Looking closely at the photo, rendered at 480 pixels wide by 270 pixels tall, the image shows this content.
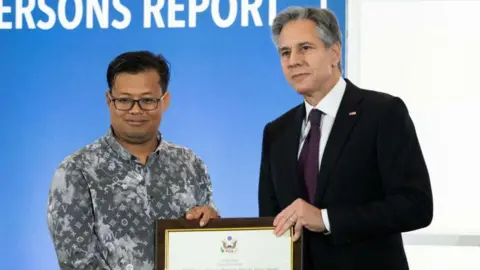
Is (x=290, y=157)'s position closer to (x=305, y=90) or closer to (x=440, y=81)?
(x=305, y=90)

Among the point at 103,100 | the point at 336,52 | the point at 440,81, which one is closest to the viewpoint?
the point at 336,52

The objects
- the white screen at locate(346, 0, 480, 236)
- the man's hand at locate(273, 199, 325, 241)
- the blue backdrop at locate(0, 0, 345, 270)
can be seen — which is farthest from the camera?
the blue backdrop at locate(0, 0, 345, 270)

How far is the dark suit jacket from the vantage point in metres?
2.39

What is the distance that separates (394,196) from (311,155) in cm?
30

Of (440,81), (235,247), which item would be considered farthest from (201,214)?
(440,81)

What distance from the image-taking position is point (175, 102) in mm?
4074

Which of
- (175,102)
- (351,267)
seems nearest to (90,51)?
(175,102)

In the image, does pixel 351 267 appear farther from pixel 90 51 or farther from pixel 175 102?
pixel 90 51

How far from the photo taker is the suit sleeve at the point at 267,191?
2697 mm

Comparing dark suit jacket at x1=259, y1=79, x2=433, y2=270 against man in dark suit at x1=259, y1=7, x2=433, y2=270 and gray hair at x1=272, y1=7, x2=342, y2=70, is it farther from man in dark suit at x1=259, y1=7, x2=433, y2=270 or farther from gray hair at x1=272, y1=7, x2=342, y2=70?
gray hair at x1=272, y1=7, x2=342, y2=70

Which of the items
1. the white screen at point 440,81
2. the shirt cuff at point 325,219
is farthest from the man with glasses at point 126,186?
the white screen at point 440,81

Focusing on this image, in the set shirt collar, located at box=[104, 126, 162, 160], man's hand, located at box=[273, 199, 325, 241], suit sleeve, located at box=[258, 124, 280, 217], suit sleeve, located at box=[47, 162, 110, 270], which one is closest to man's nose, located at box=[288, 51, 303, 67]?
suit sleeve, located at box=[258, 124, 280, 217]

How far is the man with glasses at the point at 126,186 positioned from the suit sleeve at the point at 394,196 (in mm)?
430

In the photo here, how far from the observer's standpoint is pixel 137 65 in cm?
242
